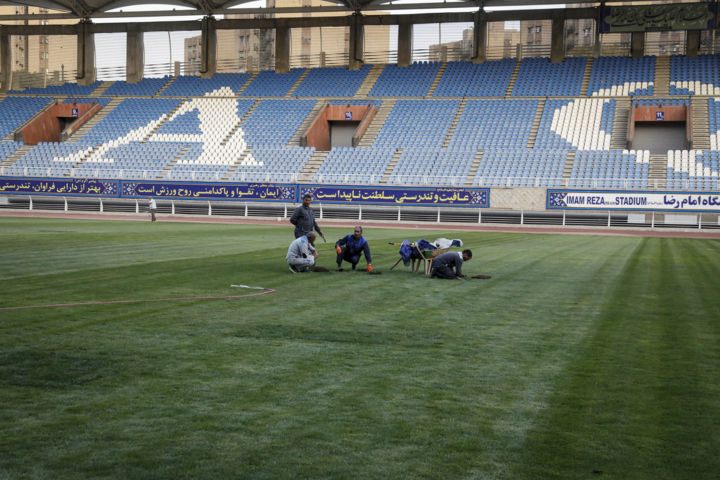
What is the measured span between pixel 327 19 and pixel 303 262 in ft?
152

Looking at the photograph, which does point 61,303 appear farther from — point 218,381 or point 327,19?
point 327,19

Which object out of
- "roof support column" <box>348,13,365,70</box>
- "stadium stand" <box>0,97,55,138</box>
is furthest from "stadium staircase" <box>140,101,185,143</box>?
"roof support column" <box>348,13,365,70</box>

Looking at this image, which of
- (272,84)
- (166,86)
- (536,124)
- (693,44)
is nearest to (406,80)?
(272,84)

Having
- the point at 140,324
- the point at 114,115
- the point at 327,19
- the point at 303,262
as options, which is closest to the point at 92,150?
the point at 114,115

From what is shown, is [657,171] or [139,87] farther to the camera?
[139,87]

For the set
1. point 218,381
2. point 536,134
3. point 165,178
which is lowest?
point 218,381

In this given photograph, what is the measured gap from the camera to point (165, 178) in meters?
45.4

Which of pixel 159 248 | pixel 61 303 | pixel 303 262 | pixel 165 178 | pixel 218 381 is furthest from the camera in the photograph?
pixel 165 178

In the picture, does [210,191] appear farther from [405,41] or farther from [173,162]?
[405,41]

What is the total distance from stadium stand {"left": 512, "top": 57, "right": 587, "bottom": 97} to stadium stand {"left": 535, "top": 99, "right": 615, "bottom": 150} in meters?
1.43

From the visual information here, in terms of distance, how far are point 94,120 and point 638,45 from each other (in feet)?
139

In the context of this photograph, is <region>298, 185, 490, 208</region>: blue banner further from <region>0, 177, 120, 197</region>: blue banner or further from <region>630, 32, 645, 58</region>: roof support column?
<region>630, 32, 645, 58</region>: roof support column

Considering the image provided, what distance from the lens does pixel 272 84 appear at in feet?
190

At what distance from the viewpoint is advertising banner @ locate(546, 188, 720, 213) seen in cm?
3819
